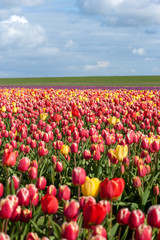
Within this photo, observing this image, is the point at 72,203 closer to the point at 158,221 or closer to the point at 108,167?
the point at 158,221

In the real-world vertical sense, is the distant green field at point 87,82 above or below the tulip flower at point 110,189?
above

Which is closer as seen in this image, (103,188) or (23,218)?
(103,188)

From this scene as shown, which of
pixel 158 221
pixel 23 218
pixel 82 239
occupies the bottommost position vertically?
pixel 82 239

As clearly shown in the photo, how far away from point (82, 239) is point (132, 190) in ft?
4.64

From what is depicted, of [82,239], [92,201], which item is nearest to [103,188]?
[92,201]

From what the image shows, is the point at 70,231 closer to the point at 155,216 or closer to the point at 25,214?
the point at 155,216

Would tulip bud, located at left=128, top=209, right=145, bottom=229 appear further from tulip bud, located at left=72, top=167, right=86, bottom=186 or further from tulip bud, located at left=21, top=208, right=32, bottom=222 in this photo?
tulip bud, located at left=21, top=208, right=32, bottom=222

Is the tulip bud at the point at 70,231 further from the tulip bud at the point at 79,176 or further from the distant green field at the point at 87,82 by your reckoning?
the distant green field at the point at 87,82

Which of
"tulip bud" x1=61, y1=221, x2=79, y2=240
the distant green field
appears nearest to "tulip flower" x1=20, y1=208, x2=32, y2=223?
"tulip bud" x1=61, y1=221, x2=79, y2=240

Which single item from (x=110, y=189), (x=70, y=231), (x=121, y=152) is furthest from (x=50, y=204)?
(x=121, y=152)

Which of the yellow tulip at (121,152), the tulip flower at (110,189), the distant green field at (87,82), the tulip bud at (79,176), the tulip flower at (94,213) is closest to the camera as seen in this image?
the tulip flower at (94,213)

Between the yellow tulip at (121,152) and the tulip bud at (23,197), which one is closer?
the tulip bud at (23,197)

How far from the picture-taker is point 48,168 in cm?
478

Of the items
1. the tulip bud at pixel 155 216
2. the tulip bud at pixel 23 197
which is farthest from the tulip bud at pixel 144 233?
the tulip bud at pixel 23 197
